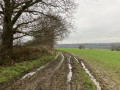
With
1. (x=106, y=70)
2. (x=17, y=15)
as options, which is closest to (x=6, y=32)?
(x=17, y=15)

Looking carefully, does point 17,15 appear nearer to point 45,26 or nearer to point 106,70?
point 45,26

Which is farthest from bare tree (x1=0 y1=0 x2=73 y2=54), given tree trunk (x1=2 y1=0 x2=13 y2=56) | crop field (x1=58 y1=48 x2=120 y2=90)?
crop field (x1=58 y1=48 x2=120 y2=90)

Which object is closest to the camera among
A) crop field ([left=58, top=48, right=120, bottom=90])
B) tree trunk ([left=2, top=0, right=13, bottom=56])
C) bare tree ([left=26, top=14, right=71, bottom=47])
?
crop field ([left=58, top=48, right=120, bottom=90])

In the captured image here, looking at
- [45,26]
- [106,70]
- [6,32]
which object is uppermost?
[45,26]

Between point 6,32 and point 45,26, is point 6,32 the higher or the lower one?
the lower one

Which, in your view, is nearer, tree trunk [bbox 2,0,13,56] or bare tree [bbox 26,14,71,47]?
tree trunk [bbox 2,0,13,56]

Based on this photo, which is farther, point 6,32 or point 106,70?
point 106,70

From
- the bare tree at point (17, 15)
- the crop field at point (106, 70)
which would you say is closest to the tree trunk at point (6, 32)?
the bare tree at point (17, 15)

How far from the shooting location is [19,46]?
32.1ft

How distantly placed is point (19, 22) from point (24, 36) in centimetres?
149

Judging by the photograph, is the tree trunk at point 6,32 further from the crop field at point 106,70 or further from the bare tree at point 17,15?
the crop field at point 106,70

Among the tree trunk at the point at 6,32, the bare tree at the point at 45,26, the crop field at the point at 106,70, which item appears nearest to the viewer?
the crop field at the point at 106,70

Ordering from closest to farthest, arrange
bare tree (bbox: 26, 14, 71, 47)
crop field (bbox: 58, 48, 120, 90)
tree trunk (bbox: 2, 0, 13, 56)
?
crop field (bbox: 58, 48, 120, 90) → tree trunk (bbox: 2, 0, 13, 56) → bare tree (bbox: 26, 14, 71, 47)

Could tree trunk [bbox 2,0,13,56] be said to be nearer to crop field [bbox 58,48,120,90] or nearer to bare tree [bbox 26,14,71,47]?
bare tree [bbox 26,14,71,47]
